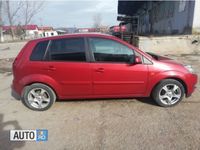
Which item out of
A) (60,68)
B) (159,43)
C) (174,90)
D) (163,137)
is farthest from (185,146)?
(159,43)

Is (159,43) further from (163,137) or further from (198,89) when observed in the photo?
(163,137)

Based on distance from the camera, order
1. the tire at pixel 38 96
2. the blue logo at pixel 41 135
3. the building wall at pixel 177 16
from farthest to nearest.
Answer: the building wall at pixel 177 16
the tire at pixel 38 96
the blue logo at pixel 41 135

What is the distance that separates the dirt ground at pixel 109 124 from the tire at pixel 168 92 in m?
0.15

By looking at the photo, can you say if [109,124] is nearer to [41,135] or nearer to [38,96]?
[41,135]

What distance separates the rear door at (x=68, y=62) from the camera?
409cm

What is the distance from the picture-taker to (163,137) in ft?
10.5

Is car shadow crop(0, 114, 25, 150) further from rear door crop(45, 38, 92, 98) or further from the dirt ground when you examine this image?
rear door crop(45, 38, 92, 98)

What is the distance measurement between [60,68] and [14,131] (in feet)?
4.83

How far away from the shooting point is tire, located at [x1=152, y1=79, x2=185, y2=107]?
166 inches

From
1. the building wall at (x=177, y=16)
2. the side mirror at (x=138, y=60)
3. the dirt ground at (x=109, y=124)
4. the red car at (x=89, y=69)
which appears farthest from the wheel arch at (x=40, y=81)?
the building wall at (x=177, y=16)

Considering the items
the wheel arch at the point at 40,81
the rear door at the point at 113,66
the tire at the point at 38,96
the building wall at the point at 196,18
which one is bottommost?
the tire at the point at 38,96

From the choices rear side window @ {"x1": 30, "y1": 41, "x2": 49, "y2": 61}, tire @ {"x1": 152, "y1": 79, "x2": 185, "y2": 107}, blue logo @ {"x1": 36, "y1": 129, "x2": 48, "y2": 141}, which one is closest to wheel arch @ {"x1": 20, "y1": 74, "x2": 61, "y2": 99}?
rear side window @ {"x1": 30, "y1": 41, "x2": 49, "y2": 61}

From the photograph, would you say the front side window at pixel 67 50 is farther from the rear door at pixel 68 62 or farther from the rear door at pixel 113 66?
the rear door at pixel 113 66

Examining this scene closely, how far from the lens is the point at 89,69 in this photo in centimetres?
408
